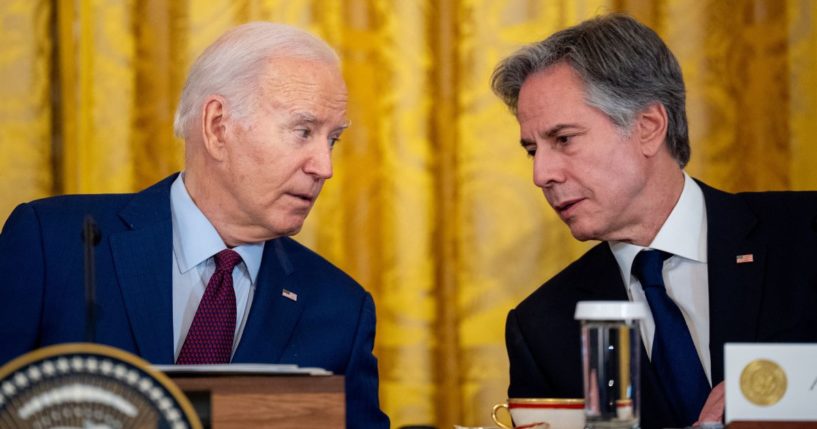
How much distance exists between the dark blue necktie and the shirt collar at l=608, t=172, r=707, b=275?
0.18m

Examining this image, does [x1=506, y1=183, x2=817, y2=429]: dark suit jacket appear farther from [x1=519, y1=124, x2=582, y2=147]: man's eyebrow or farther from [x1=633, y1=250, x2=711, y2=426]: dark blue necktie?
[x1=519, y1=124, x2=582, y2=147]: man's eyebrow

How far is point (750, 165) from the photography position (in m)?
3.02

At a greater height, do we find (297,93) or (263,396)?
(297,93)

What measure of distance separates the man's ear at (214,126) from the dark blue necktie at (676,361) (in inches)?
37.1

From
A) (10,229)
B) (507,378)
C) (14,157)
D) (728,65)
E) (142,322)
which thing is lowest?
(507,378)

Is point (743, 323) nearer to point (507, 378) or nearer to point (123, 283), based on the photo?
point (507, 378)

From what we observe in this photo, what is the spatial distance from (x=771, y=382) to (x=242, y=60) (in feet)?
4.35

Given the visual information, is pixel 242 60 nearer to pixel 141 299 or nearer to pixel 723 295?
pixel 141 299

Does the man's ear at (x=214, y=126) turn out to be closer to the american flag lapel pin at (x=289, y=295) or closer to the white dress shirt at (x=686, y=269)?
the american flag lapel pin at (x=289, y=295)

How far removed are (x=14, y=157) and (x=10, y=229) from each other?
64 centimetres

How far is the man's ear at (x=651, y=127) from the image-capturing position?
2572 millimetres

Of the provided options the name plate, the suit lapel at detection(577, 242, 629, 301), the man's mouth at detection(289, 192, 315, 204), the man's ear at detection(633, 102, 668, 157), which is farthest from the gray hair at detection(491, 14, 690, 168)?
the name plate

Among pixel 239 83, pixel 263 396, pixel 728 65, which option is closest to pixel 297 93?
pixel 239 83

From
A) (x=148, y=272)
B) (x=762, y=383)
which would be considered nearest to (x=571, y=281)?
(x=148, y=272)
